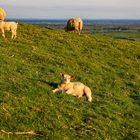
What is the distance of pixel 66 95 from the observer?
65.8 ft

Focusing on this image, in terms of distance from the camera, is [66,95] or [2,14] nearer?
[66,95]

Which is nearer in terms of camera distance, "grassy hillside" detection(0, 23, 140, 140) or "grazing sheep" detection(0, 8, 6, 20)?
"grassy hillside" detection(0, 23, 140, 140)

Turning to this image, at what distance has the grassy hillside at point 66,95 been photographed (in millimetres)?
16609

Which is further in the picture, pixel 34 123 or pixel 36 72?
pixel 36 72

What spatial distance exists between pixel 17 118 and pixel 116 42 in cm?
2498

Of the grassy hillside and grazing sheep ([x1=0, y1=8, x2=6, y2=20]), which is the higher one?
grazing sheep ([x1=0, y1=8, x2=6, y2=20])

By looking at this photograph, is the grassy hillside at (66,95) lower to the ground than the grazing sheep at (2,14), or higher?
lower

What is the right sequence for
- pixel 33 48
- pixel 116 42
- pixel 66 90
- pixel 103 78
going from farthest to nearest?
pixel 116 42 < pixel 33 48 < pixel 103 78 < pixel 66 90

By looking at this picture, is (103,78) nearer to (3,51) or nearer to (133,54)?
(3,51)

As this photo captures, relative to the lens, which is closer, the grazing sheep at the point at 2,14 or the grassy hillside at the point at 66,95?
the grassy hillside at the point at 66,95

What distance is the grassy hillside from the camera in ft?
54.5

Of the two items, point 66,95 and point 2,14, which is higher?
point 2,14

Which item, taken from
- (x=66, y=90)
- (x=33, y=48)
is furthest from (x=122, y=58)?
(x=66, y=90)

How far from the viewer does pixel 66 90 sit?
2048 centimetres
